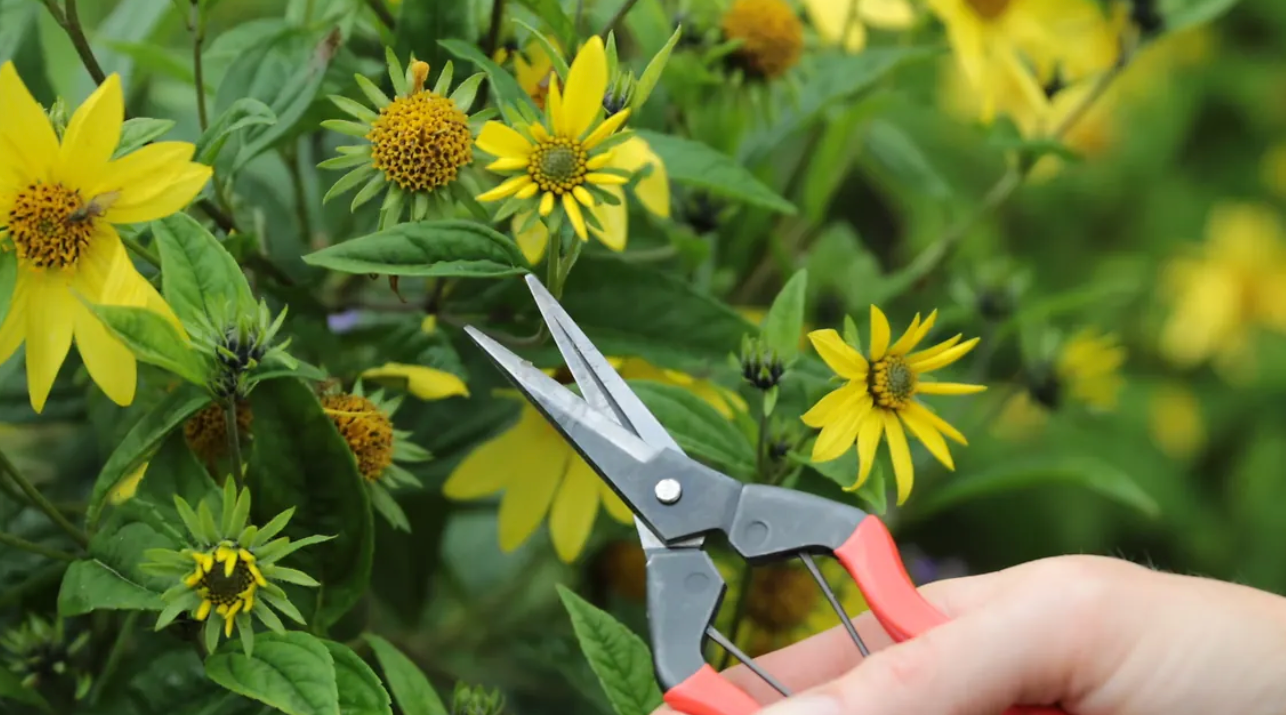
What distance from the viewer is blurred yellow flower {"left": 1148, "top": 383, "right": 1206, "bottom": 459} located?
1.23 metres

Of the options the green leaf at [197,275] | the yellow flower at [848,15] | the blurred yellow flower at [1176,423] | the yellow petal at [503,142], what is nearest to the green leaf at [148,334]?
the green leaf at [197,275]

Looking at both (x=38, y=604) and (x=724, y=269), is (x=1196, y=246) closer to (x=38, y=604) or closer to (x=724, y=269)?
(x=724, y=269)

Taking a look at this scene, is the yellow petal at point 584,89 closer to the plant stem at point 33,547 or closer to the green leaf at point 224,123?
the green leaf at point 224,123

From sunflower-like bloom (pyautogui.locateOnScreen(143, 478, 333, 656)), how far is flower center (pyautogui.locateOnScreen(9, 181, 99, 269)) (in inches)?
3.8

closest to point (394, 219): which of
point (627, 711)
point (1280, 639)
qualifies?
point (627, 711)

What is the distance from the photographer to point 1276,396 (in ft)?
4.02

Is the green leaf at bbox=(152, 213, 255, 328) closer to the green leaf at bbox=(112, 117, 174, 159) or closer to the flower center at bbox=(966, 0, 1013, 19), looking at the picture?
the green leaf at bbox=(112, 117, 174, 159)

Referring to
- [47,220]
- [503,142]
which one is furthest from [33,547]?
[503,142]

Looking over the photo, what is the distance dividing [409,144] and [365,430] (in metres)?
0.11

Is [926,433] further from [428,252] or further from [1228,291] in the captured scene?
[1228,291]

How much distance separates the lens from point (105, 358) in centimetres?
42

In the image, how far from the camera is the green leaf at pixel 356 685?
1.36ft

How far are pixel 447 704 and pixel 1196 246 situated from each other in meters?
1.00

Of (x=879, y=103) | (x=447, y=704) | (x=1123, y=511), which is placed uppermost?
(x=879, y=103)
